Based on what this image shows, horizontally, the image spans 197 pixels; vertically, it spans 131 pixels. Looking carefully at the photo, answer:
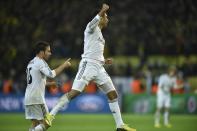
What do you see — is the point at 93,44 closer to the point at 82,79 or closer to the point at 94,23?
the point at 94,23

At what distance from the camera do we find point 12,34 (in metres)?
46.6

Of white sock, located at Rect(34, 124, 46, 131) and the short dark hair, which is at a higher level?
the short dark hair

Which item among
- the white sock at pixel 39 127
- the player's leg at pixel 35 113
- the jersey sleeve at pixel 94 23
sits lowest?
the white sock at pixel 39 127

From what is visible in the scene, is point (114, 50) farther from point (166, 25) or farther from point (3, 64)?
point (3, 64)

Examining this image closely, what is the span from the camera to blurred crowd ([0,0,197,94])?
4591 centimetres

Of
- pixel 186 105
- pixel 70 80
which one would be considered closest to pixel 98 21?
pixel 186 105

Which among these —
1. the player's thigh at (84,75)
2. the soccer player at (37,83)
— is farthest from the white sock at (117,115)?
the soccer player at (37,83)

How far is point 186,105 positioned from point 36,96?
2462 centimetres

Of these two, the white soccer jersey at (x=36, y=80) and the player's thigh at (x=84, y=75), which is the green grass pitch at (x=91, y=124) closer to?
the player's thigh at (x=84, y=75)

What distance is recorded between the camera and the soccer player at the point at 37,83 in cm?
1639

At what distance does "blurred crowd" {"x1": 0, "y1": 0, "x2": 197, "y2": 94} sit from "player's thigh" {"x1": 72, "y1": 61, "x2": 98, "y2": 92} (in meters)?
25.8

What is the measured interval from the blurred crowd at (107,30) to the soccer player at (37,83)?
27331mm

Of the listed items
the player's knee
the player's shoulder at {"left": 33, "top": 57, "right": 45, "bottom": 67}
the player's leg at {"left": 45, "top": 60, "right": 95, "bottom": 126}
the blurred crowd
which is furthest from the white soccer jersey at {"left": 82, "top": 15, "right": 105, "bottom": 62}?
the blurred crowd

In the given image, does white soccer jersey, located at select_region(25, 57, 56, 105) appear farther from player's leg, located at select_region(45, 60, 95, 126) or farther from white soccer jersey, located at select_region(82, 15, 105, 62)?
white soccer jersey, located at select_region(82, 15, 105, 62)
